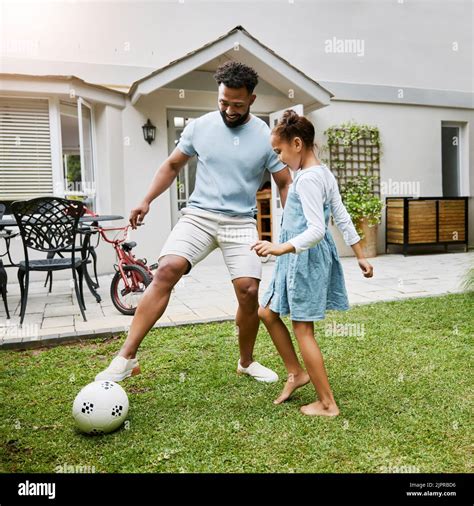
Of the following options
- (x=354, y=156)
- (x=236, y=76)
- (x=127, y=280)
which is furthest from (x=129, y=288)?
(x=354, y=156)

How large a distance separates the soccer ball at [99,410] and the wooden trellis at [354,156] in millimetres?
7291

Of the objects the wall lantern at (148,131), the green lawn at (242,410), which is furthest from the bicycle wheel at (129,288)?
the wall lantern at (148,131)

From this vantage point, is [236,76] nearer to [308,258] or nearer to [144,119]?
[308,258]

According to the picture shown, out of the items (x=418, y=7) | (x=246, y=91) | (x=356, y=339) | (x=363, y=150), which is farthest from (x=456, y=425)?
(x=418, y=7)

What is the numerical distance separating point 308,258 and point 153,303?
0.84m

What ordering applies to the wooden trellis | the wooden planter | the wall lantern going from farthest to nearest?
the wooden trellis < the wooden planter < the wall lantern

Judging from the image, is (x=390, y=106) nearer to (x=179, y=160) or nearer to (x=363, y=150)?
(x=363, y=150)

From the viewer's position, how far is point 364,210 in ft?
27.6

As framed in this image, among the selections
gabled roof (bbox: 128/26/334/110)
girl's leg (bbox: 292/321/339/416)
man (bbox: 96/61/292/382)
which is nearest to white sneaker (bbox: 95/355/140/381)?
man (bbox: 96/61/292/382)

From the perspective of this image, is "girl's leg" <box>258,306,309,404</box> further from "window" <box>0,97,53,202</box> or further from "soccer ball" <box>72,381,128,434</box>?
"window" <box>0,97,53,202</box>

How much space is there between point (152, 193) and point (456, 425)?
1967 millimetres

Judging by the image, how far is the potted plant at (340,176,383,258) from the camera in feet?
27.7

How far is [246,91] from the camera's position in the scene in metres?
2.65

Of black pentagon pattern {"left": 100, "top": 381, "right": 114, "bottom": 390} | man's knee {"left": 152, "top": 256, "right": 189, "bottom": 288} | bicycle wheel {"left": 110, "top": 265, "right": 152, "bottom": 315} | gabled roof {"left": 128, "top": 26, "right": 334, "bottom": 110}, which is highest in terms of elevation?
gabled roof {"left": 128, "top": 26, "right": 334, "bottom": 110}
